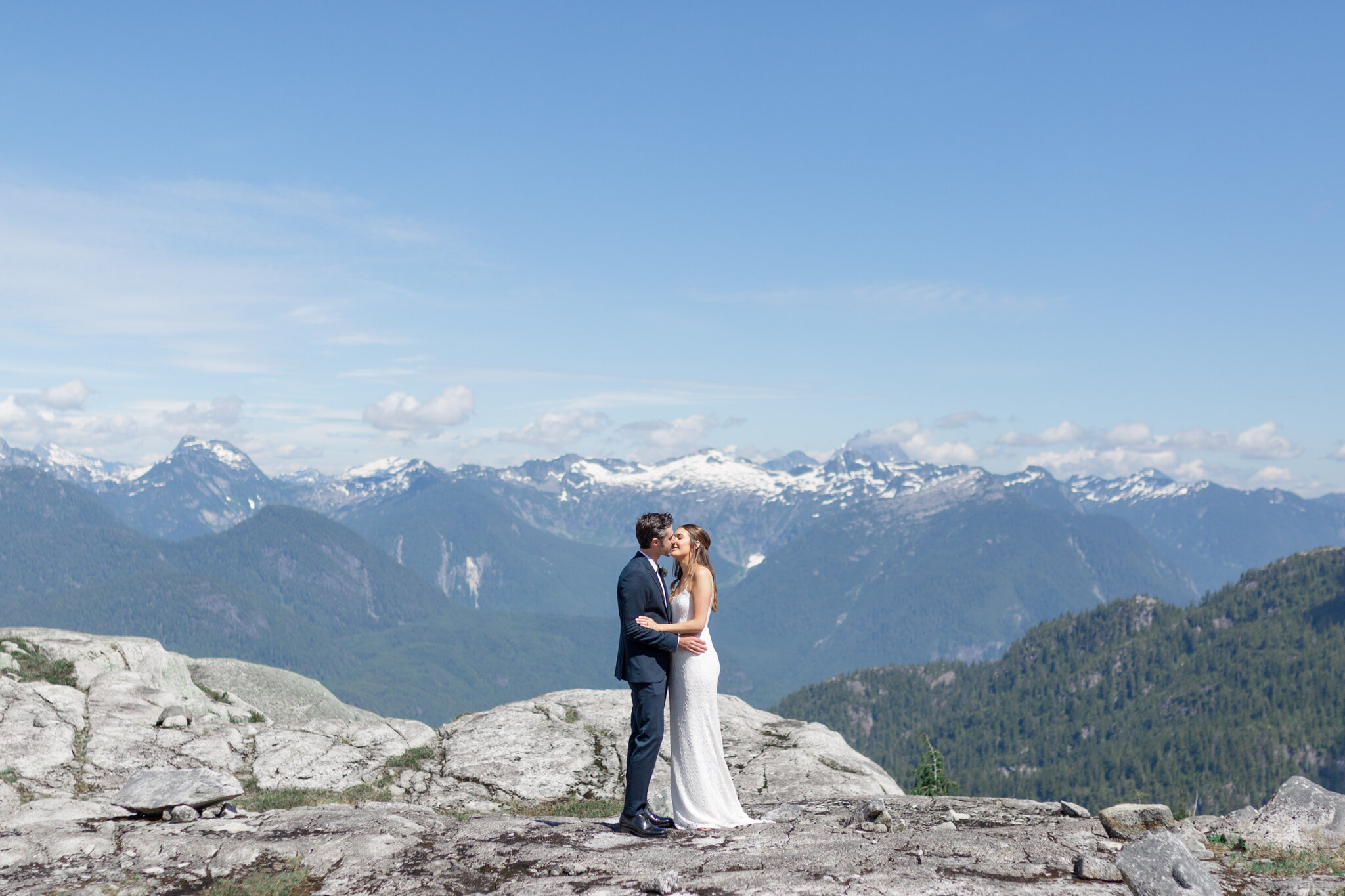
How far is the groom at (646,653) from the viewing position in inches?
585

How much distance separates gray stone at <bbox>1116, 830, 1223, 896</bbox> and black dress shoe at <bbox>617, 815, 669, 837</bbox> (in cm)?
767

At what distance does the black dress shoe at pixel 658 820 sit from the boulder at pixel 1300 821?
10.1m

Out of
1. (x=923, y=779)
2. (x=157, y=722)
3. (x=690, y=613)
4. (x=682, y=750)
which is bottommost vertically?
(x=923, y=779)

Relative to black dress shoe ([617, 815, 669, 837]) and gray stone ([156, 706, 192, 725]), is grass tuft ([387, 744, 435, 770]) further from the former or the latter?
black dress shoe ([617, 815, 669, 837])

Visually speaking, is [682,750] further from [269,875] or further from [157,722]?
[157,722]

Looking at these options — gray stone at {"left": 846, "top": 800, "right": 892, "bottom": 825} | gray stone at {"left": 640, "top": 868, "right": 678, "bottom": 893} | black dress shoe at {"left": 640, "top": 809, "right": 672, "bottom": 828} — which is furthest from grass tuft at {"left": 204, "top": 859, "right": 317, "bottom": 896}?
→ gray stone at {"left": 846, "top": 800, "right": 892, "bottom": 825}

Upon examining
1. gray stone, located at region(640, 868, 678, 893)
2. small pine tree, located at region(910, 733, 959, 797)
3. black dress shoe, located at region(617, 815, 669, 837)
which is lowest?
small pine tree, located at region(910, 733, 959, 797)

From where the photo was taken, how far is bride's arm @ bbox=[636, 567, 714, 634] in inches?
591

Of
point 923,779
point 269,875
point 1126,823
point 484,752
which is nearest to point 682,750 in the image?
point 269,875

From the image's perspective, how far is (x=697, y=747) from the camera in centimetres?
1553

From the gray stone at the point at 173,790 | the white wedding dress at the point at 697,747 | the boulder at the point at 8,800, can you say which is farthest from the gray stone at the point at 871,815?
the boulder at the point at 8,800

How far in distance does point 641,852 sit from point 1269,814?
36.7 ft

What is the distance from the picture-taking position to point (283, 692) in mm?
45656

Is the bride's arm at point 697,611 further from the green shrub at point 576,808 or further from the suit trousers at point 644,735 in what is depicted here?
the green shrub at point 576,808
